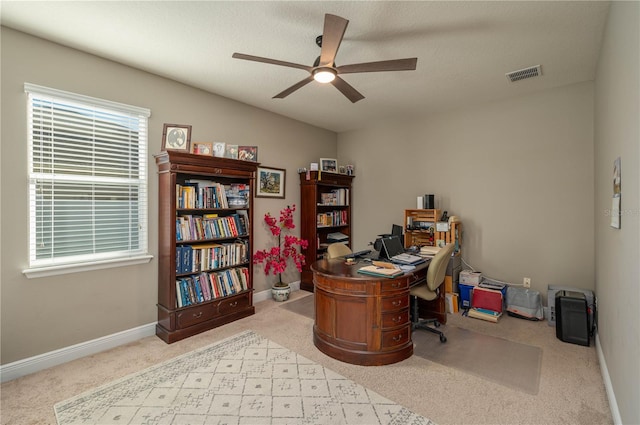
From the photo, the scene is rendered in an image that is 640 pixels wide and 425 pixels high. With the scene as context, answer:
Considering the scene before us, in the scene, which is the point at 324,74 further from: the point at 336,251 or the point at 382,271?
the point at 336,251

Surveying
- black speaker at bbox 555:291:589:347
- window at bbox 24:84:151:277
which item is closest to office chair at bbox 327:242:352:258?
window at bbox 24:84:151:277

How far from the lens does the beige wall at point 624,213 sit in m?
1.43

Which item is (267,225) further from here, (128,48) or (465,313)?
(465,313)

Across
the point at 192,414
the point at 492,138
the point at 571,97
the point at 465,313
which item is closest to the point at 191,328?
the point at 192,414

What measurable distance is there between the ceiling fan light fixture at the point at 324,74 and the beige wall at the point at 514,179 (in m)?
2.69

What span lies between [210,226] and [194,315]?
3.19 feet

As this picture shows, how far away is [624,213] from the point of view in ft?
5.55

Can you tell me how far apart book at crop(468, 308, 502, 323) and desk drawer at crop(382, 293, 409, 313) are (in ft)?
5.04

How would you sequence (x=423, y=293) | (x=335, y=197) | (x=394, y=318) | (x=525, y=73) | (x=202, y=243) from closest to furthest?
(x=394, y=318) < (x=423, y=293) < (x=525, y=73) < (x=202, y=243) < (x=335, y=197)

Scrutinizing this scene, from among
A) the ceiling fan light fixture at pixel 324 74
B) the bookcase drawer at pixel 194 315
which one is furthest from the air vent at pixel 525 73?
the bookcase drawer at pixel 194 315

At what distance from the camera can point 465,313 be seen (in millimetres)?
3736

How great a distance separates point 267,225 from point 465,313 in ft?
9.58

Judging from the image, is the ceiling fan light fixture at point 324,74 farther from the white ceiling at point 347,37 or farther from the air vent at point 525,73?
the air vent at point 525,73

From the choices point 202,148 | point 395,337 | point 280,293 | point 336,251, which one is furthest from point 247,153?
point 395,337
